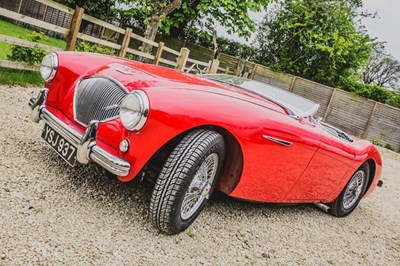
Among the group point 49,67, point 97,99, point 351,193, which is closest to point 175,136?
point 97,99

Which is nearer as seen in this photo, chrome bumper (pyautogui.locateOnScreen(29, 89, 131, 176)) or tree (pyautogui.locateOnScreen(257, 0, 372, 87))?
chrome bumper (pyautogui.locateOnScreen(29, 89, 131, 176))

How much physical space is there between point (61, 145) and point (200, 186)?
1.00 m

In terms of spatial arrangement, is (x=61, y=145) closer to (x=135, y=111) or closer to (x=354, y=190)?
(x=135, y=111)

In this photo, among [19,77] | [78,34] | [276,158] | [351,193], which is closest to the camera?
[276,158]

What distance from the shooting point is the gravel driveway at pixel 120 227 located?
6.38 ft

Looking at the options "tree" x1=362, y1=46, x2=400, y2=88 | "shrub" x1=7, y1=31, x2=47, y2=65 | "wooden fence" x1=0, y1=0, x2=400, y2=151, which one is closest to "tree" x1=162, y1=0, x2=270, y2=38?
"wooden fence" x1=0, y1=0, x2=400, y2=151

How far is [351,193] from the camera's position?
168 inches

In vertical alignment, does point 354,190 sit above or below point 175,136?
below

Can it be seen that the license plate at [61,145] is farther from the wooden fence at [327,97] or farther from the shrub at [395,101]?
the shrub at [395,101]

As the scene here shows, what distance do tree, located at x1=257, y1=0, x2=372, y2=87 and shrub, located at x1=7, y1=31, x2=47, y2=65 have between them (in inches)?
600

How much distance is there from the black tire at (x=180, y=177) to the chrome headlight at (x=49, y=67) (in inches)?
50.9

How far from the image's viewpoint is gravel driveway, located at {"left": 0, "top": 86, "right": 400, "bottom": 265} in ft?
6.38

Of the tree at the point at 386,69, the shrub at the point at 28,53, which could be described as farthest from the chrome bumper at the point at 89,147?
the tree at the point at 386,69

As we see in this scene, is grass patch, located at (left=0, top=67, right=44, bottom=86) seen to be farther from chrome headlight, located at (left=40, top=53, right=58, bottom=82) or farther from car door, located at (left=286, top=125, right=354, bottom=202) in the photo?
car door, located at (left=286, top=125, right=354, bottom=202)
